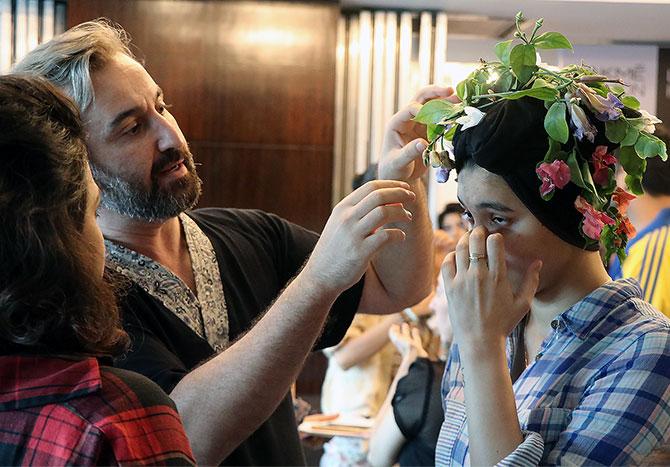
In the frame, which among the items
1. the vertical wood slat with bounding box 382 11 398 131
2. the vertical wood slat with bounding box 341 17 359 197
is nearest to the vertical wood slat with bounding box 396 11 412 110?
the vertical wood slat with bounding box 382 11 398 131

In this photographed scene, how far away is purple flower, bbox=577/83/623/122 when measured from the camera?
1.48 m

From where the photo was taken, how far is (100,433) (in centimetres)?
105

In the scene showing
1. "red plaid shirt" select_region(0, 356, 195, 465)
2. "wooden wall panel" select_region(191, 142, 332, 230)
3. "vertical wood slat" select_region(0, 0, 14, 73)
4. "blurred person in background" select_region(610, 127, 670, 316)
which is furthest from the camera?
"wooden wall panel" select_region(191, 142, 332, 230)

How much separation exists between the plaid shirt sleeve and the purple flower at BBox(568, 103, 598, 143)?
333 millimetres

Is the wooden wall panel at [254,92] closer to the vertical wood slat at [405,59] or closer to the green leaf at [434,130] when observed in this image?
the vertical wood slat at [405,59]

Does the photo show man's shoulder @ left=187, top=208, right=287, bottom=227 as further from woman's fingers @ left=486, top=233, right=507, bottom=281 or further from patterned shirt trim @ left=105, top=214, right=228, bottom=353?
woman's fingers @ left=486, top=233, right=507, bottom=281

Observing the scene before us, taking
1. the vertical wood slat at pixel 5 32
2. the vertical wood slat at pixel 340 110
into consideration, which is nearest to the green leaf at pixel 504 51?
the vertical wood slat at pixel 340 110

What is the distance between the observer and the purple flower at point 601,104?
4.86 ft

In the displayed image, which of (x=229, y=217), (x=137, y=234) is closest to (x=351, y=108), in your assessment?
(x=229, y=217)

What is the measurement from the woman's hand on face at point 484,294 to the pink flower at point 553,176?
11cm

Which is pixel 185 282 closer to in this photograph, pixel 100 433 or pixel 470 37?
pixel 100 433

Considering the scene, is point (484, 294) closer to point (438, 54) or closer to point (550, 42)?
point (550, 42)

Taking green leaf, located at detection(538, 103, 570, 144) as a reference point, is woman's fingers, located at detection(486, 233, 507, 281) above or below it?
below

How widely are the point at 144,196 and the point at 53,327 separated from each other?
80cm
